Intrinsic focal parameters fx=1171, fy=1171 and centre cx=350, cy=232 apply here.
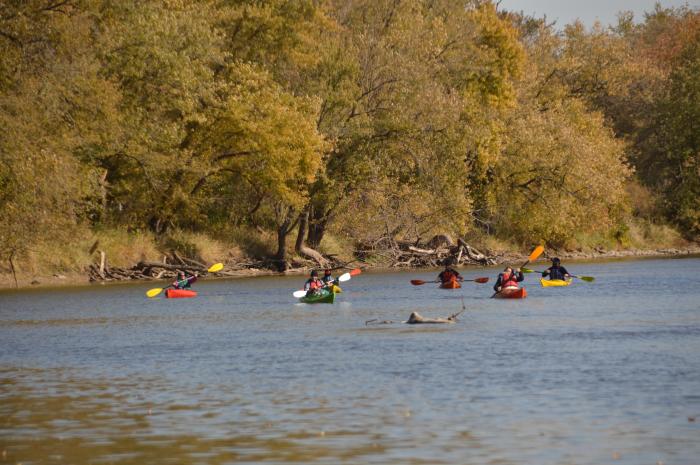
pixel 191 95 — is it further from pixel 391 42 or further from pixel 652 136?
pixel 652 136

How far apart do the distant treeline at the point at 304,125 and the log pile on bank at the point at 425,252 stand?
105 centimetres

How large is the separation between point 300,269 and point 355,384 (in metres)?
44.4

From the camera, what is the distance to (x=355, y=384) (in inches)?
887

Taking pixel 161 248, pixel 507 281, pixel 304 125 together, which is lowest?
pixel 507 281

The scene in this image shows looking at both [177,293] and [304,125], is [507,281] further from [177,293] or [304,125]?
[304,125]

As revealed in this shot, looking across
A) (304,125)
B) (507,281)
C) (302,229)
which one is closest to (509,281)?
(507,281)

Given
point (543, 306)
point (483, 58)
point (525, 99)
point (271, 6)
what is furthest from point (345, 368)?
point (525, 99)

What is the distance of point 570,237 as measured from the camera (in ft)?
270

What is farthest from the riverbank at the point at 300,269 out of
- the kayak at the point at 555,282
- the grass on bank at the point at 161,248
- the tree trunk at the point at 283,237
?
the kayak at the point at 555,282

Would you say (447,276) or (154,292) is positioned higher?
(447,276)

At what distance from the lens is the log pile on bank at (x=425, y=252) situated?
6944 centimetres

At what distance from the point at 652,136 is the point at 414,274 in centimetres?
3790

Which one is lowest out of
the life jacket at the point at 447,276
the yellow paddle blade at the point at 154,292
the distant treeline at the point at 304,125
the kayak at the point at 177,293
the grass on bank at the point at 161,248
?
the kayak at the point at 177,293

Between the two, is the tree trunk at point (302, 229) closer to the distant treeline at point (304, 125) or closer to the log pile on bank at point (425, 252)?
the distant treeline at point (304, 125)
